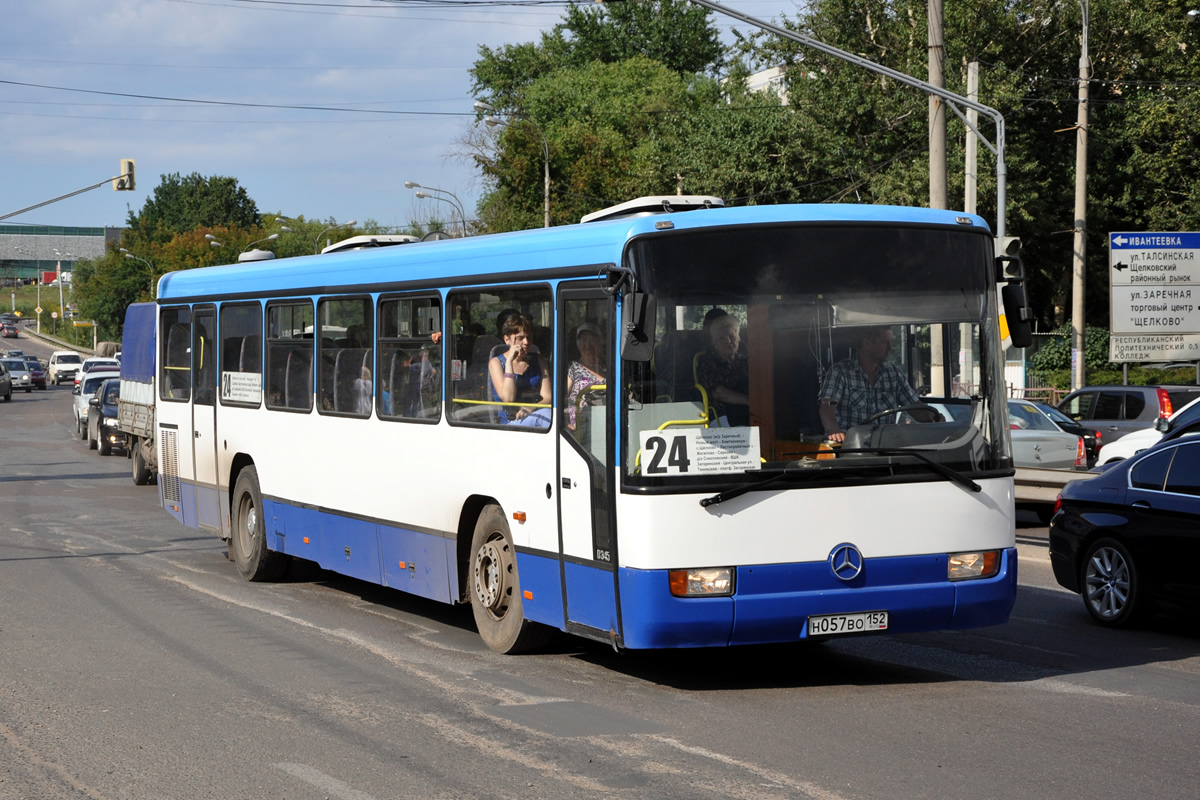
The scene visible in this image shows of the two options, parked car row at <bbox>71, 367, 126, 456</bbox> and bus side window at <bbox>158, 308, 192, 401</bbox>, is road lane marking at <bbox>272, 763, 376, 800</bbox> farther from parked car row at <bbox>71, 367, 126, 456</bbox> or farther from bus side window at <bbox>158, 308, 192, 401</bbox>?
parked car row at <bbox>71, 367, 126, 456</bbox>

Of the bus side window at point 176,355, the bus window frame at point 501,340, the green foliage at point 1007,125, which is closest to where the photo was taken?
the bus window frame at point 501,340

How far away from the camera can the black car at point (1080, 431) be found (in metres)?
20.5

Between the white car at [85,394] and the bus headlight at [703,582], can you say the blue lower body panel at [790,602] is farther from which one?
the white car at [85,394]

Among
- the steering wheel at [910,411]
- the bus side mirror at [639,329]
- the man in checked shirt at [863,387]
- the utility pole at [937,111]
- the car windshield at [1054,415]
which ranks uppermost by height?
A: the utility pole at [937,111]

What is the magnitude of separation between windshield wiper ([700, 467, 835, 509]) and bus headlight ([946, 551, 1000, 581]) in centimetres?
93

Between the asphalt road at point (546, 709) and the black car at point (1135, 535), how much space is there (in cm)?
31

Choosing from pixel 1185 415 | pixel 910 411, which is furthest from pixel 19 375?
pixel 910 411

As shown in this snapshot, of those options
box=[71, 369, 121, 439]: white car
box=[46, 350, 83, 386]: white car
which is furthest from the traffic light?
box=[46, 350, 83, 386]: white car

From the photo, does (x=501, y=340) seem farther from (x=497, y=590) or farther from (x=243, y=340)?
(x=243, y=340)

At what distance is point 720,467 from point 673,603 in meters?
0.75

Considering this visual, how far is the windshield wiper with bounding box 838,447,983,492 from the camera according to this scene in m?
8.06

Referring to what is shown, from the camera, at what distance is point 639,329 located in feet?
24.9

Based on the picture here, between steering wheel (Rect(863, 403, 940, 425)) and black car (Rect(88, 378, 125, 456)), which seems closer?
steering wheel (Rect(863, 403, 940, 425))

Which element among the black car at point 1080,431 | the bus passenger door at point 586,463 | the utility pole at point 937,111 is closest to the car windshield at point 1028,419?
the black car at point 1080,431
